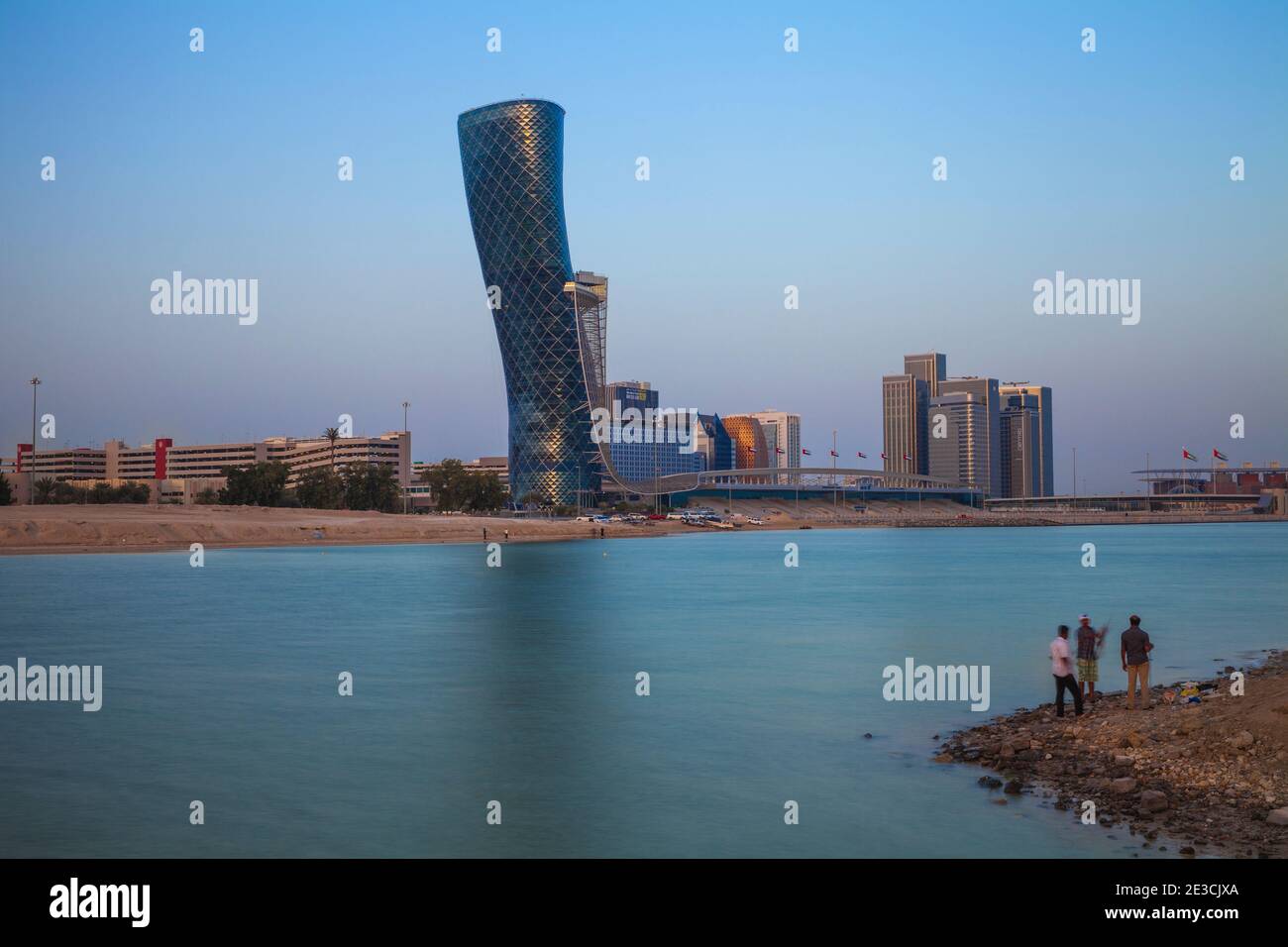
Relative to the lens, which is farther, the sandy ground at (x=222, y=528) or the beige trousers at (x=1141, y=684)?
the sandy ground at (x=222, y=528)

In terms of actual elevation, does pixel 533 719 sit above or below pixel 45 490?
below

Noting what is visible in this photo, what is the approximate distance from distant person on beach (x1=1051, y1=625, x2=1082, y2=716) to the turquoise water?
1849 mm

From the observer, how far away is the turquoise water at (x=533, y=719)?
551 inches

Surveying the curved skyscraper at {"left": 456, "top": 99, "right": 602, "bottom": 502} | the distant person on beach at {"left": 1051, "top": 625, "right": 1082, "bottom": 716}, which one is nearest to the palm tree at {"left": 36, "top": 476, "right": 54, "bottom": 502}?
the curved skyscraper at {"left": 456, "top": 99, "right": 602, "bottom": 502}

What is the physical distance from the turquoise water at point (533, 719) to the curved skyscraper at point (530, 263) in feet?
400

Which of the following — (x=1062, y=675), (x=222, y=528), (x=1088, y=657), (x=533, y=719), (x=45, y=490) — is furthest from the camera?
(x=45, y=490)

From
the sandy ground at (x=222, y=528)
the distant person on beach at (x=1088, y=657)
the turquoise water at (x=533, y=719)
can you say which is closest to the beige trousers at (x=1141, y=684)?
the distant person on beach at (x=1088, y=657)

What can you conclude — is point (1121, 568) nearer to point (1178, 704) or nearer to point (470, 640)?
point (470, 640)

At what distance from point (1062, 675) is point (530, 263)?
155 m

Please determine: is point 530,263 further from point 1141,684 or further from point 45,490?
point 1141,684

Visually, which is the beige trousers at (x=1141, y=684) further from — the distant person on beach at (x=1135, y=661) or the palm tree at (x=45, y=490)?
the palm tree at (x=45, y=490)

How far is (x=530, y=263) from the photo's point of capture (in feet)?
551

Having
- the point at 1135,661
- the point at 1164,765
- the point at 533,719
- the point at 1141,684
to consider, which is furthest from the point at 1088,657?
the point at 533,719
